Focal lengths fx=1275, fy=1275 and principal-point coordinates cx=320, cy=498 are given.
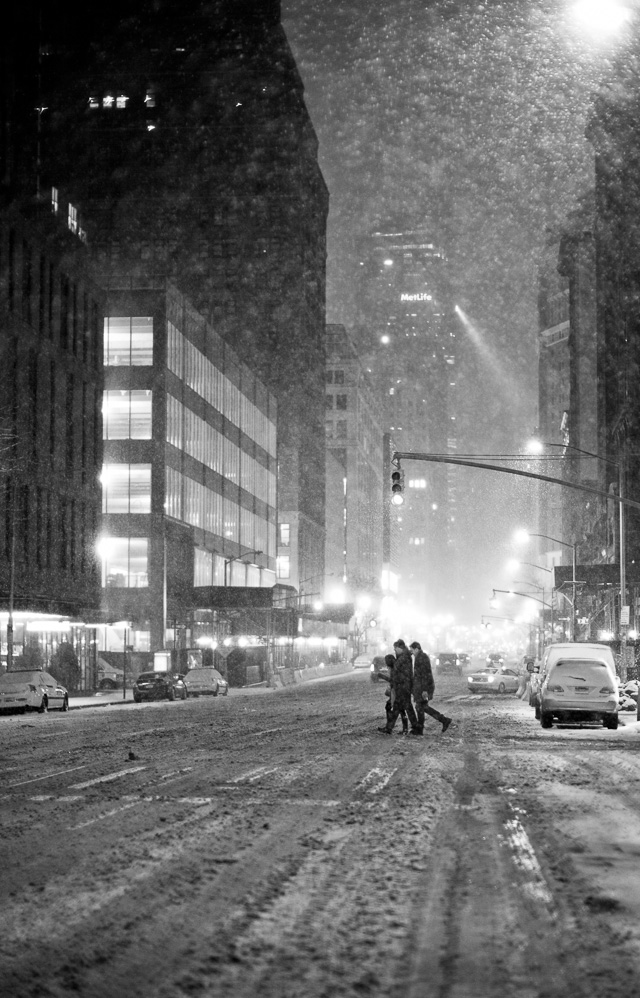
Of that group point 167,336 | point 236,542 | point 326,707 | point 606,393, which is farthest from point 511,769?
point 606,393

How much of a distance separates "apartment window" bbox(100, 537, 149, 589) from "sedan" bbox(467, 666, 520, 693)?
30.5 metres

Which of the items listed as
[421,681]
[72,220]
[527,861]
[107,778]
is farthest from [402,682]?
[72,220]

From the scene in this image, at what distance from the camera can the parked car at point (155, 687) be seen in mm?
56156

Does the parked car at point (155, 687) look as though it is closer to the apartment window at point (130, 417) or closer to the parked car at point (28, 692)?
the parked car at point (28, 692)

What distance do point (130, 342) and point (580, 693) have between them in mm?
62181

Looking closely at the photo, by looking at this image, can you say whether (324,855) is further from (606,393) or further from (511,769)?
(606,393)

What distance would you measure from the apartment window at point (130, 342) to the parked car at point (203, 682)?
30773 millimetres

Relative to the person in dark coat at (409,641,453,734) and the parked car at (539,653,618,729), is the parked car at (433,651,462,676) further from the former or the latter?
the person in dark coat at (409,641,453,734)

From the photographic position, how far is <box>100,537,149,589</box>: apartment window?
84750mm

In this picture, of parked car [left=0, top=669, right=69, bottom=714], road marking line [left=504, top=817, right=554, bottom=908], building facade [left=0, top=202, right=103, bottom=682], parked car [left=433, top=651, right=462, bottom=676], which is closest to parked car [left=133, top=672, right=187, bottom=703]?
building facade [left=0, top=202, right=103, bottom=682]

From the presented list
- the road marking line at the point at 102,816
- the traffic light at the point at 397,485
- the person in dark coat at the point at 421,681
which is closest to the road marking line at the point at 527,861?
the road marking line at the point at 102,816

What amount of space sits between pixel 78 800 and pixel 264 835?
11.8 ft

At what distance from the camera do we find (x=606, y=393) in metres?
114

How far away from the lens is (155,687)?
5644 centimetres
